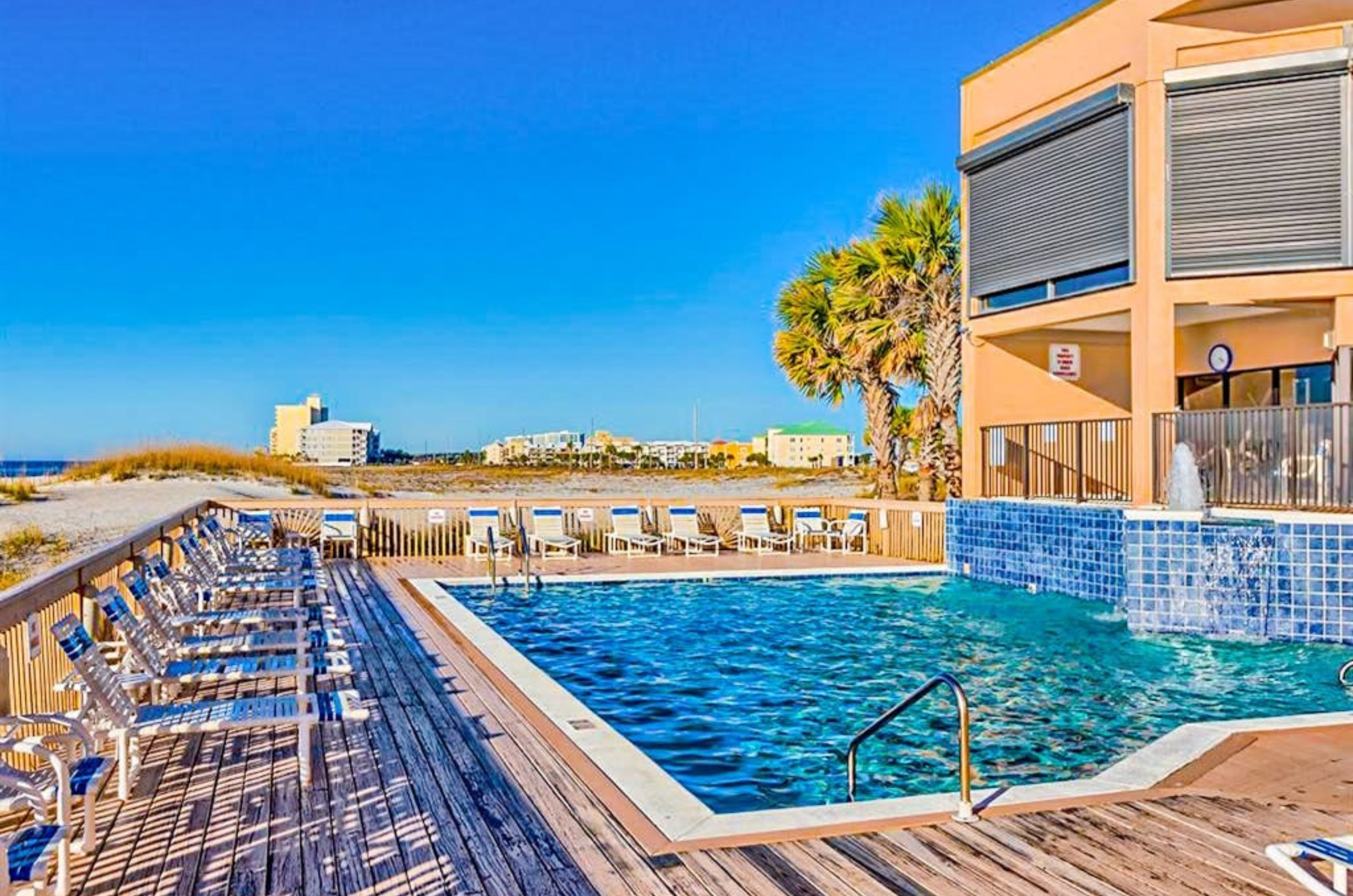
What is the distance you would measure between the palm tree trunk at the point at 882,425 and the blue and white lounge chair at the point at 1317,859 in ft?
57.3

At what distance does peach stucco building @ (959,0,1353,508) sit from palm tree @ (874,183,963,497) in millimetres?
3074

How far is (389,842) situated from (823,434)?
4132 inches

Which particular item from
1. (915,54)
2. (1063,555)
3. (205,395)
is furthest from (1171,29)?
(205,395)

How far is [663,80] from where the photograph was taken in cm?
2561

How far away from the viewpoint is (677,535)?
1708 centimetres

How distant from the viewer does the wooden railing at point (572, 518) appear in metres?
16.0

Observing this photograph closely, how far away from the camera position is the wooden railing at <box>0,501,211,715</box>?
437 centimetres

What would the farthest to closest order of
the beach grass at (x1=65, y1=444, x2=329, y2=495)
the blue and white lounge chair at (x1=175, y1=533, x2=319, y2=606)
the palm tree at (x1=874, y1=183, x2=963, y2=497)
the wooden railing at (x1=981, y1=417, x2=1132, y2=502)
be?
the beach grass at (x1=65, y1=444, x2=329, y2=495), the palm tree at (x1=874, y1=183, x2=963, y2=497), the wooden railing at (x1=981, y1=417, x2=1132, y2=502), the blue and white lounge chair at (x1=175, y1=533, x2=319, y2=606)

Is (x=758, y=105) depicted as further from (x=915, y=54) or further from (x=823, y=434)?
(x=823, y=434)

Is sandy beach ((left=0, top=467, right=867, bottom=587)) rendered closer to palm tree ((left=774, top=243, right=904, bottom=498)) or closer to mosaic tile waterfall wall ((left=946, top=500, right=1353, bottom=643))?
palm tree ((left=774, top=243, right=904, bottom=498))

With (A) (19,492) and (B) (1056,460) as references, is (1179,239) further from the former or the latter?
(A) (19,492)

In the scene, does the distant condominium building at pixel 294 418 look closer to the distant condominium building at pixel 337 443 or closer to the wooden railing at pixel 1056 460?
the distant condominium building at pixel 337 443

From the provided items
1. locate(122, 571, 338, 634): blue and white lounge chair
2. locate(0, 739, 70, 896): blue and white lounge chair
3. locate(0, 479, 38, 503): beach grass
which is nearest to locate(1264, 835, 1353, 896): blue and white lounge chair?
locate(0, 739, 70, 896): blue and white lounge chair

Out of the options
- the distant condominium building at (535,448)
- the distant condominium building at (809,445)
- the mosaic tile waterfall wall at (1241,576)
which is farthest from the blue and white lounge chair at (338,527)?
the distant condominium building at (809,445)
